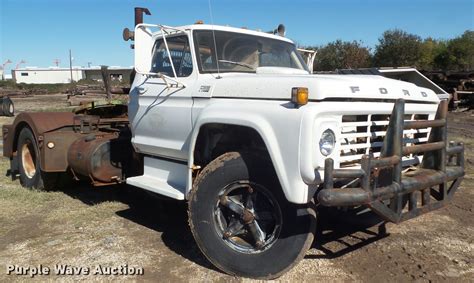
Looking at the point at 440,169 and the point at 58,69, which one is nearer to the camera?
the point at 440,169

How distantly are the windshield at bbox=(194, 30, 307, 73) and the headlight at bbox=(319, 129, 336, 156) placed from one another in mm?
1582

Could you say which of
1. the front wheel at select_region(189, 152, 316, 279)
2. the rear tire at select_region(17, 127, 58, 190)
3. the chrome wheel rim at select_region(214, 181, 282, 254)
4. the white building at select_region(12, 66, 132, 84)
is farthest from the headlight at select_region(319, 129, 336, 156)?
the white building at select_region(12, 66, 132, 84)

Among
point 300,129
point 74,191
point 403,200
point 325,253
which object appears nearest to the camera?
point 300,129

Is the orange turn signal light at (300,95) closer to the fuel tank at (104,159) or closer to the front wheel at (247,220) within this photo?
the front wheel at (247,220)

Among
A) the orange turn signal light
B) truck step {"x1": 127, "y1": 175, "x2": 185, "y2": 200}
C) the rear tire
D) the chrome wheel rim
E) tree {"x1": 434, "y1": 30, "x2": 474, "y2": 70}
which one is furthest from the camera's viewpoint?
tree {"x1": 434, "y1": 30, "x2": 474, "y2": 70}

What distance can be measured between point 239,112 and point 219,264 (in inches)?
50.9

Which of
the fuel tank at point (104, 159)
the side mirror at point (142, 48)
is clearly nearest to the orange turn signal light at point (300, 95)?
the side mirror at point (142, 48)

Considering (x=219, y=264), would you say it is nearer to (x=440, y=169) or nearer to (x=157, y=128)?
(x=157, y=128)

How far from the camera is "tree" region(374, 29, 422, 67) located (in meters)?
39.8

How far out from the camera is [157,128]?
16.5 ft

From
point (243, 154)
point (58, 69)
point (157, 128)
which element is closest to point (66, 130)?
point (157, 128)

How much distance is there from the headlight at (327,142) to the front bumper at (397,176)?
19cm

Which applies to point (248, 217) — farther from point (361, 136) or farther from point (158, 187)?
point (158, 187)

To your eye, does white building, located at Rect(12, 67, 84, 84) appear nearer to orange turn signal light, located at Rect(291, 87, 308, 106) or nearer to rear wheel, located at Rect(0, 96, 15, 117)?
rear wheel, located at Rect(0, 96, 15, 117)
